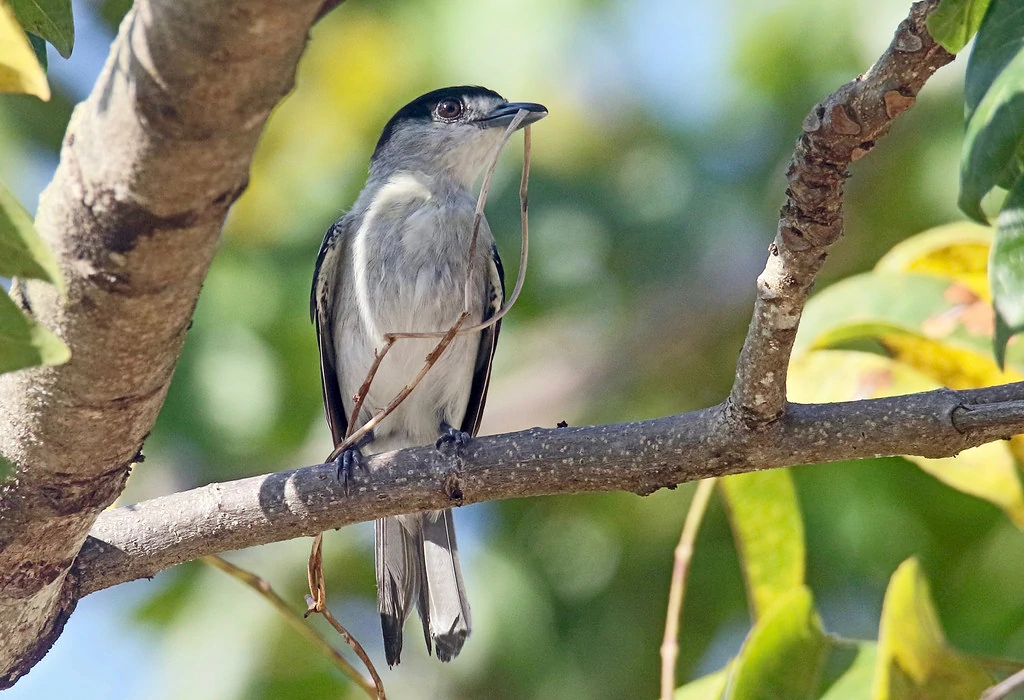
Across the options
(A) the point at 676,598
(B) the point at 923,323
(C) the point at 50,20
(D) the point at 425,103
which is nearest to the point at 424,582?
(A) the point at 676,598

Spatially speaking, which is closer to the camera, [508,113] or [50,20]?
[50,20]

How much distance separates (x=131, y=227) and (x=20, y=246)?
342 millimetres

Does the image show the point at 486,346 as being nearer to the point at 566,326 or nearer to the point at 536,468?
the point at 566,326

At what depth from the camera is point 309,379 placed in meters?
4.74

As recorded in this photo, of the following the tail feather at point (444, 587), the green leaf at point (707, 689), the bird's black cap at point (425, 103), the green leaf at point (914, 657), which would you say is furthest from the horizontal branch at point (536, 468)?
the bird's black cap at point (425, 103)

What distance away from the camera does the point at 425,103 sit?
4.80 m

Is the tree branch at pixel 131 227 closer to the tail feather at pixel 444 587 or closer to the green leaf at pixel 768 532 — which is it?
the green leaf at pixel 768 532

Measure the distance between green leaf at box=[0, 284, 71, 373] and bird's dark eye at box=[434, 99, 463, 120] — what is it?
3.74 m

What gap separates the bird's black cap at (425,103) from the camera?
4676 millimetres

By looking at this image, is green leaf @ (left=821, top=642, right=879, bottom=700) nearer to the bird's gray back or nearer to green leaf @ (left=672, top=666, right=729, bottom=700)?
green leaf @ (left=672, top=666, right=729, bottom=700)

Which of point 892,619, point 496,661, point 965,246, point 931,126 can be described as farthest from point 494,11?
point 892,619

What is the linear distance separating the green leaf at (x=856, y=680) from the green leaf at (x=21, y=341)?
208 centimetres

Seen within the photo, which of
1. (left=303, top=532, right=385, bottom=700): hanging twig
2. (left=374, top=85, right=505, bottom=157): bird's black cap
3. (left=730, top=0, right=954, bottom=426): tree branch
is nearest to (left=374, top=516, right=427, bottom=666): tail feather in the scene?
(left=303, top=532, right=385, bottom=700): hanging twig

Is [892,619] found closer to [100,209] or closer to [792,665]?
[792,665]
